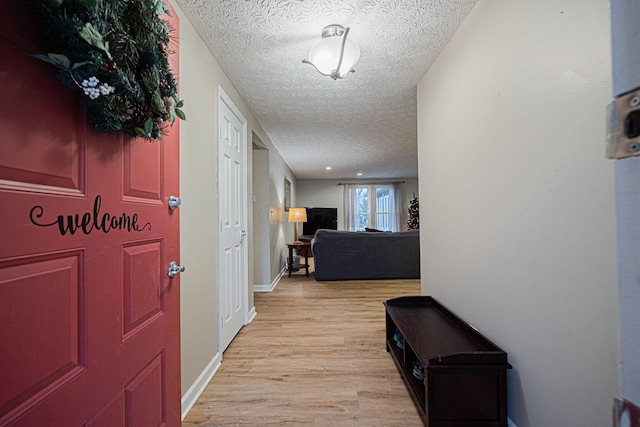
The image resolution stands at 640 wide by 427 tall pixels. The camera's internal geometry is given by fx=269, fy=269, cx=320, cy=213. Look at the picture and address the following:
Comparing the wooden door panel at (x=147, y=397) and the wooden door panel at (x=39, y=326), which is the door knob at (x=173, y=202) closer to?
the wooden door panel at (x=39, y=326)

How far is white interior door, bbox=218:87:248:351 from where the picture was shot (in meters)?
2.12

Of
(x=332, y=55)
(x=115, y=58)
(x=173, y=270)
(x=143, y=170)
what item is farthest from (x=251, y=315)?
(x=115, y=58)

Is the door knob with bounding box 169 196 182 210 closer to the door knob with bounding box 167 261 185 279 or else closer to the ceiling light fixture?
the door knob with bounding box 167 261 185 279

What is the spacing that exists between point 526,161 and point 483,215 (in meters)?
0.39

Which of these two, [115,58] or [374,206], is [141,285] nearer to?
[115,58]

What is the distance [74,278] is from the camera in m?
0.68

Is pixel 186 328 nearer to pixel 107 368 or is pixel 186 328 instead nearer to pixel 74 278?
pixel 107 368

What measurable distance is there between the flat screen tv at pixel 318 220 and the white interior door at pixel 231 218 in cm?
467

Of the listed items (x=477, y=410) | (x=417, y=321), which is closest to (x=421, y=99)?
(x=417, y=321)

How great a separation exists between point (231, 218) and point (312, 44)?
1496mm

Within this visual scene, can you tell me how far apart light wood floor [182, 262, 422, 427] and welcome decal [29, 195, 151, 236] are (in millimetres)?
1219

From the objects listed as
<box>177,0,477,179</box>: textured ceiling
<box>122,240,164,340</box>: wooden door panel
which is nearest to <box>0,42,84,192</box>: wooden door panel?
<box>122,240,164,340</box>: wooden door panel

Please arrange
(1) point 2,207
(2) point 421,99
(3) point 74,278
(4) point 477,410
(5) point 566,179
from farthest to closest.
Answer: (2) point 421,99 < (4) point 477,410 < (5) point 566,179 < (3) point 74,278 < (1) point 2,207

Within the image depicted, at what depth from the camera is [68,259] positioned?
0.67 m
